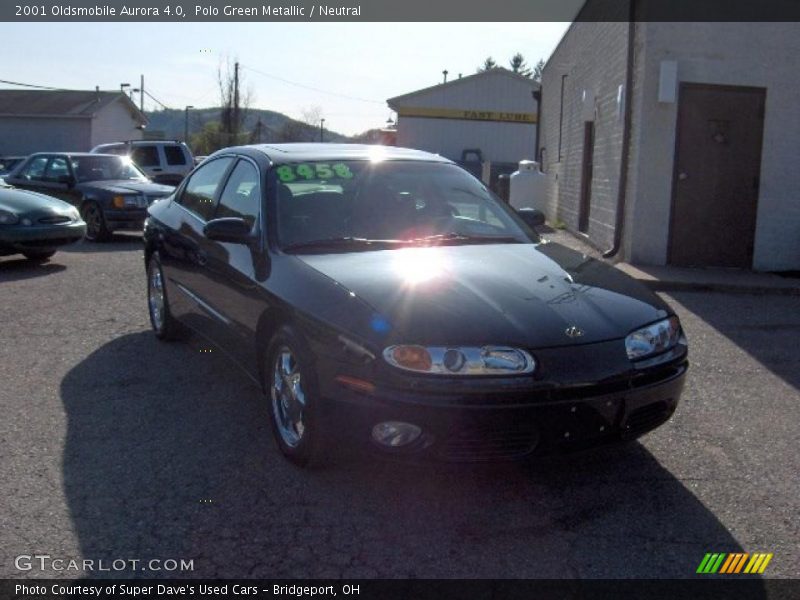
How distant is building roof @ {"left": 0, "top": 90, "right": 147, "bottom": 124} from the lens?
42719 mm

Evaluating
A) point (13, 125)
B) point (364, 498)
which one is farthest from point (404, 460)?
point (13, 125)

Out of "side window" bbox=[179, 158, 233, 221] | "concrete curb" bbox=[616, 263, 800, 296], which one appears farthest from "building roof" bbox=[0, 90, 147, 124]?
"side window" bbox=[179, 158, 233, 221]

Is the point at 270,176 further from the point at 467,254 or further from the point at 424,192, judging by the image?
the point at 467,254

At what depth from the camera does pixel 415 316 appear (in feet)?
11.5

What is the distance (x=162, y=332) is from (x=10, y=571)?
3.53m

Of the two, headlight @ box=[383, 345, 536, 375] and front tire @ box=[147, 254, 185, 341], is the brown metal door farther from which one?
headlight @ box=[383, 345, 536, 375]

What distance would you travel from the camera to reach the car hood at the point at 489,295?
11.3 feet

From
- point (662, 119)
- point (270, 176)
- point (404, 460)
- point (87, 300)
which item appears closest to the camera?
point (404, 460)

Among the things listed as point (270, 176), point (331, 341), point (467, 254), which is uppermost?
point (270, 176)

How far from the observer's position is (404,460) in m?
3.39

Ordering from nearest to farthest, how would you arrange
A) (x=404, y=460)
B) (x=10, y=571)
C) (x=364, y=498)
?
(x=10, y=571) → (x=404, y=460) → (x=364, y=498)

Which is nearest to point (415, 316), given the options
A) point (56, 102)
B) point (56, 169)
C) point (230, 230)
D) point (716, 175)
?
point (230, 230)

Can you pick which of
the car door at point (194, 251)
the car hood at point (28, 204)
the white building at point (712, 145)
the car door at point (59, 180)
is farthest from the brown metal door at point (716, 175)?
the car door at point (59, 180)

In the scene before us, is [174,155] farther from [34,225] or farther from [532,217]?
[532,217]
